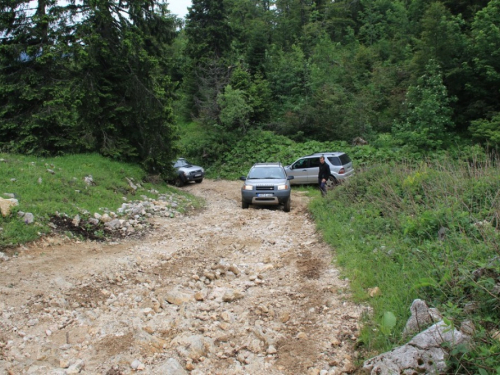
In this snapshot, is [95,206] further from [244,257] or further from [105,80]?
[105,80]

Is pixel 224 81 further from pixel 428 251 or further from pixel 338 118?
pixel 428 251

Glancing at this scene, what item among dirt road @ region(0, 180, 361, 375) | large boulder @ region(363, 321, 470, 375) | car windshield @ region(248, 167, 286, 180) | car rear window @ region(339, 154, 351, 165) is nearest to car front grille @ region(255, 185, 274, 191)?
car windshield @ region(248, 167, 286, 180)

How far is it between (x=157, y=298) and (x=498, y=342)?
427 cm

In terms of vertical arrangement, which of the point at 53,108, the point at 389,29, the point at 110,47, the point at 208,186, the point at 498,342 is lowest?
the point at 208,186

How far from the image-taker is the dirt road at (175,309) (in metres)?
3.80

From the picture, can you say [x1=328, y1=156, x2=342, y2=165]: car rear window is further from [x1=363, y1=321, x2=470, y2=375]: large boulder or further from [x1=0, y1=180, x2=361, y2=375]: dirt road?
[x1=363, y1=321, x2=470, y2=375]: large boulder

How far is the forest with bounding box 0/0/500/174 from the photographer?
13.2m

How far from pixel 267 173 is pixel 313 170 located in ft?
18.2

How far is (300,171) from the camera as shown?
18000 mm

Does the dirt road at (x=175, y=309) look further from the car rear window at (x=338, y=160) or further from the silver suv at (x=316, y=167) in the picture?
the car rear window at (x=338, y=160)

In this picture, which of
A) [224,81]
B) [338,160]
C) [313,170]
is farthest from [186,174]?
[224,81]

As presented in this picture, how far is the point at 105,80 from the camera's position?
552 inches

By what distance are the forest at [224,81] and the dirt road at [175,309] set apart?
642cm

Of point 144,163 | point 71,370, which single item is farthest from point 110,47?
point 71,370
